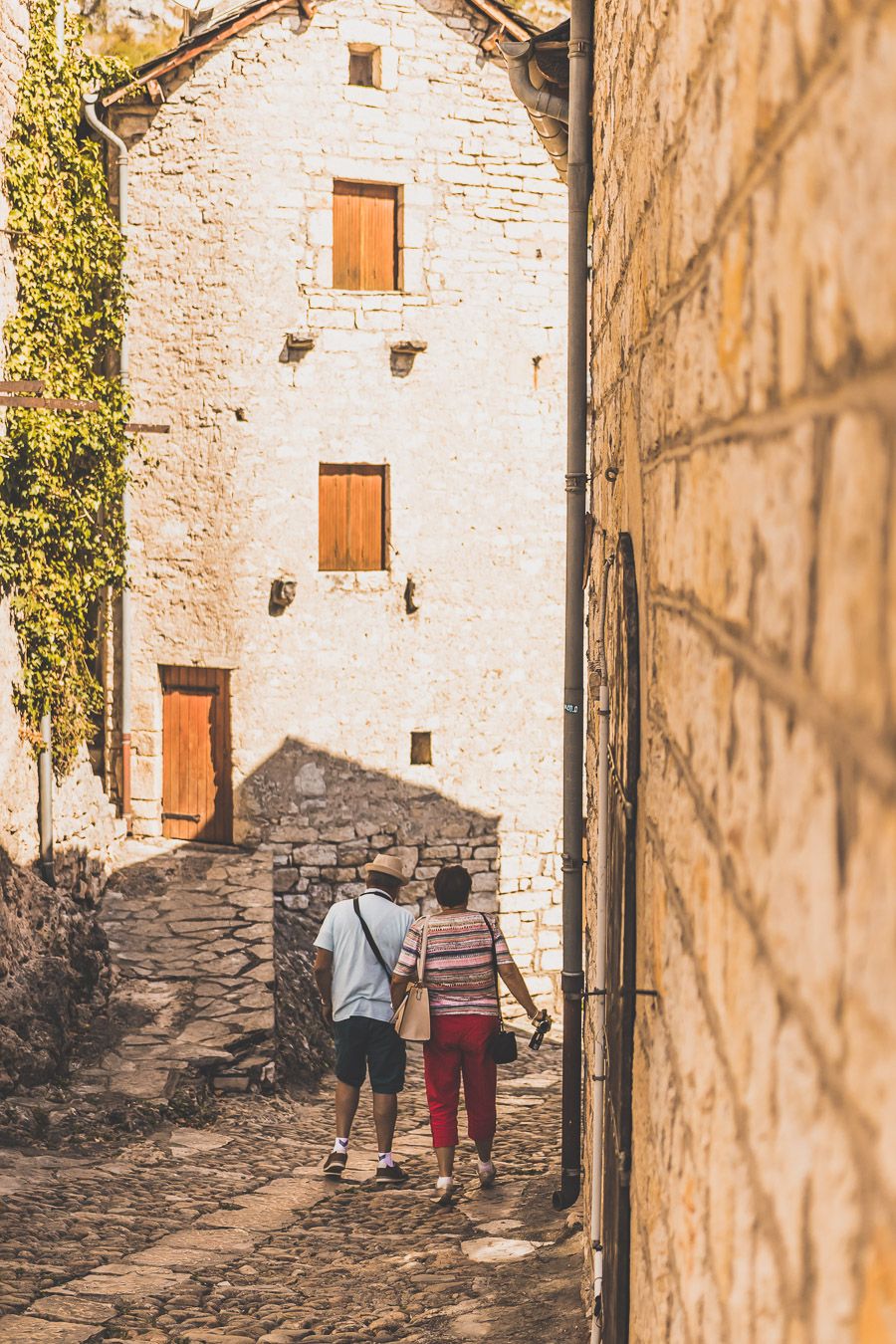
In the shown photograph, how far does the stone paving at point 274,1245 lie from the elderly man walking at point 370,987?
44 centimetres

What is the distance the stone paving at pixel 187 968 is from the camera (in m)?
10.1

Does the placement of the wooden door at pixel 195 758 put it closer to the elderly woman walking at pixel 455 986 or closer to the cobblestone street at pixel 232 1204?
the cobblestone street at pixel 232 1204

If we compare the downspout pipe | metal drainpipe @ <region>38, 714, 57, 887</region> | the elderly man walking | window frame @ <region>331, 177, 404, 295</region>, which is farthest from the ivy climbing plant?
the downspout pipe

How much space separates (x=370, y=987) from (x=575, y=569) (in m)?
2.50

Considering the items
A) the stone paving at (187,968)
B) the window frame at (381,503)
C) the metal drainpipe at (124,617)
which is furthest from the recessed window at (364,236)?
the stone paving at (187,968)

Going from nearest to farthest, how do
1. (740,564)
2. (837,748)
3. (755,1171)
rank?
(837,748) < (755,1171) < (740,564)

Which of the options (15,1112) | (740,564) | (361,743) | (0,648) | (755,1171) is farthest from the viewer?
(361,743)

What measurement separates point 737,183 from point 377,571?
1239 centimetres

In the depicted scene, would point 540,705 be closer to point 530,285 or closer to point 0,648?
point 530,285

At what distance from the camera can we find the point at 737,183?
144 cm

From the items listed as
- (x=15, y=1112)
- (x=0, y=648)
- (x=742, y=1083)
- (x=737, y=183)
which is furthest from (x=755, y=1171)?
(x=0, y=648)

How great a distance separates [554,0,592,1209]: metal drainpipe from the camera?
5629mm

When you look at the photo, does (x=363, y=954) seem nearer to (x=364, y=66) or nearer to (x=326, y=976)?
(x=326, y=976)

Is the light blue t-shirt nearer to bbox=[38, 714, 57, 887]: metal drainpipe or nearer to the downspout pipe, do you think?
the downspout pipe
